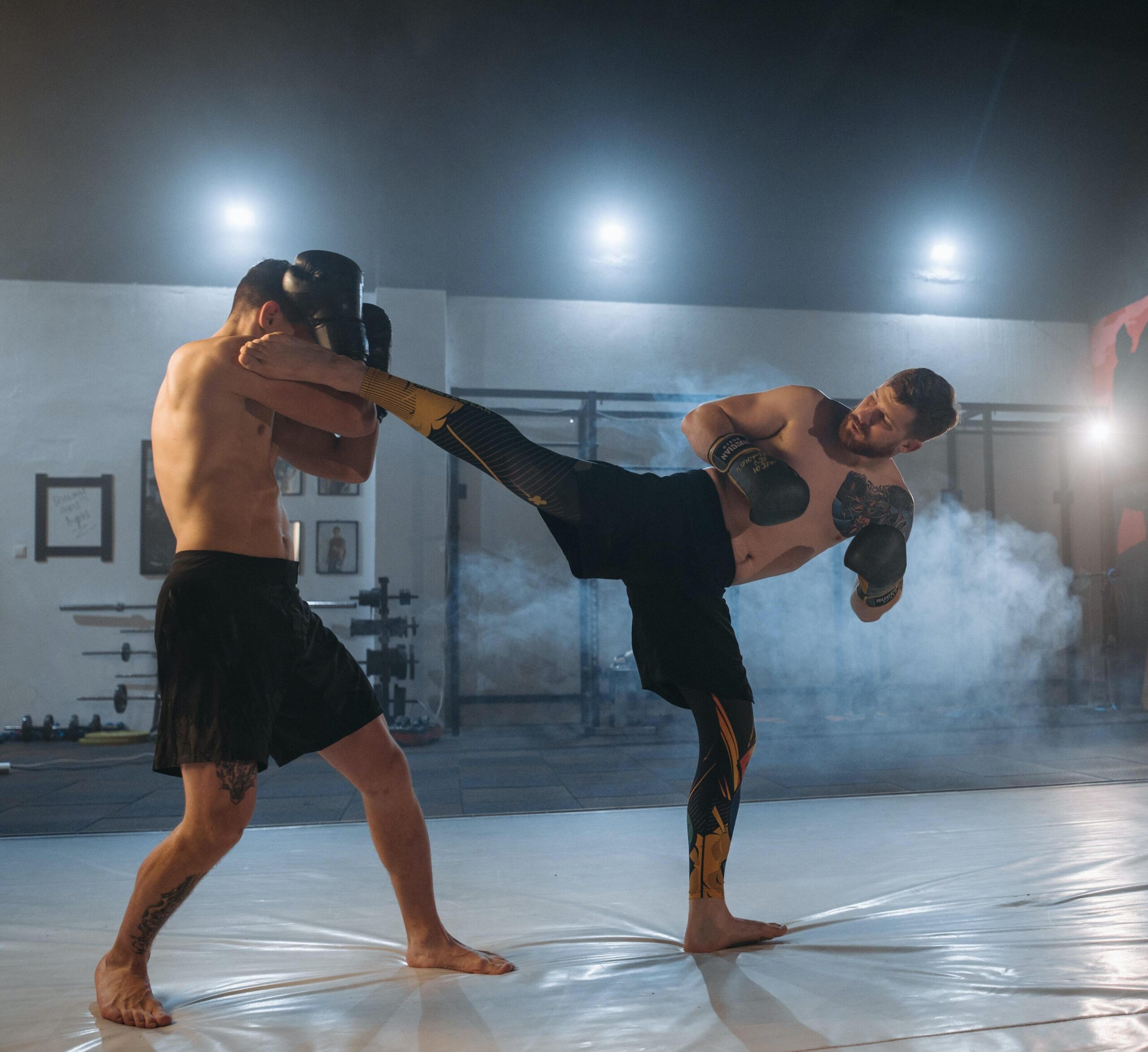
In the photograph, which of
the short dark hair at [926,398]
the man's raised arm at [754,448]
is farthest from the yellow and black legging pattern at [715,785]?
the short dark hair at [926,398]

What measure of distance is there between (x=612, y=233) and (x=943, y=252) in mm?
2200

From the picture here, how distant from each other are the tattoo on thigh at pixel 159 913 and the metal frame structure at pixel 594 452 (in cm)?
346

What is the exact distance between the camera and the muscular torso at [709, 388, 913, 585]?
156 centimetres

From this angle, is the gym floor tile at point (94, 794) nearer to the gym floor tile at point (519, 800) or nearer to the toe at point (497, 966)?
the gym floor tile at point (519, 800)

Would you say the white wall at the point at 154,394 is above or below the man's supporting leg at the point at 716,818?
above

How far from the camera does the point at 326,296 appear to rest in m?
1.34

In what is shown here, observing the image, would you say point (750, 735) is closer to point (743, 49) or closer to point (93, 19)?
point (743, 49)

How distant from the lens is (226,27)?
3473 mm

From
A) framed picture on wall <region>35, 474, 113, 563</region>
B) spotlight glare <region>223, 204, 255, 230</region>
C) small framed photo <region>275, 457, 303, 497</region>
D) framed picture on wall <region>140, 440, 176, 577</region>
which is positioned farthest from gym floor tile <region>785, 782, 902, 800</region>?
framed picture on wall <region>35, 474, 113, 563</region>

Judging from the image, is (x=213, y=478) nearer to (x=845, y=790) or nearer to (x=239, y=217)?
(x=845, y=790)

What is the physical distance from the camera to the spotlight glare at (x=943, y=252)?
5262 mm

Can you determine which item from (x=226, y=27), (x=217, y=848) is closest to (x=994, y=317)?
(x=226, y=27)

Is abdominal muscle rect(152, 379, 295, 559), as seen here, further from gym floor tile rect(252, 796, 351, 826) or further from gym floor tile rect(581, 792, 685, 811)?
gym floor tile rect(581, 792, 685, 811)

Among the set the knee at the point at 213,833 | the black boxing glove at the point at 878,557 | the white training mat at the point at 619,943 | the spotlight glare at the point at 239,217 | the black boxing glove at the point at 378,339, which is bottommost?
the white training mat at the point at 619,943
